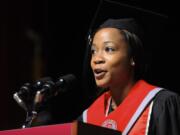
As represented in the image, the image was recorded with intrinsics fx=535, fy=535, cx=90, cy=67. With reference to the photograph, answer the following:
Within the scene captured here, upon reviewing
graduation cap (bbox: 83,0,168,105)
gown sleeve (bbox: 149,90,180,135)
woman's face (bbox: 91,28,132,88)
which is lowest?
gown sleeve (bbox: 149,90,180,135)

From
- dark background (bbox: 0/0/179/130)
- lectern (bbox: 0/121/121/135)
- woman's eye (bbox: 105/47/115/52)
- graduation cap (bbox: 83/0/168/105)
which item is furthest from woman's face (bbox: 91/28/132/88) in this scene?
dark background (bbox: 0/0/179/130)

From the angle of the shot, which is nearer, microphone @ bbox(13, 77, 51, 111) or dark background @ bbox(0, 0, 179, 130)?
microphone @ bbox(13, 77, 51, 111)

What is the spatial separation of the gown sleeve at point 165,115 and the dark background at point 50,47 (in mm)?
1133

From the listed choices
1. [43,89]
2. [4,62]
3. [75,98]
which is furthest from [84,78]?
[4,62]

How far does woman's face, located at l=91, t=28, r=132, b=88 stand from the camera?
2559 millimetres

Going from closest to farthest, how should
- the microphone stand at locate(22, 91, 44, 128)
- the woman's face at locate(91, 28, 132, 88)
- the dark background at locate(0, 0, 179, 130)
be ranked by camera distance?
the microphone stand at locate(22, 91, 44, 128) < the woman's face at locate(91, 28, 132, 88) < the dark background at locate(0, 0, 179, 130)

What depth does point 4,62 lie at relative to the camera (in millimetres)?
4598

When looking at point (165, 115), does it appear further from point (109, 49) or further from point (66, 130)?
point (66, 130)

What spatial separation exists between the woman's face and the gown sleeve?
215 millimetres

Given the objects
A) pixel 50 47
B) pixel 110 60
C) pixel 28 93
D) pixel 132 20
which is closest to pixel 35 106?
pixel 28 93

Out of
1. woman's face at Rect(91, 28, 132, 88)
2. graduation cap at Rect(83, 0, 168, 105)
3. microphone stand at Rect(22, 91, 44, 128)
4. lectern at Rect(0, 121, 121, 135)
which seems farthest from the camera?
graduation cap at Rect(83, 0, 168, 105)

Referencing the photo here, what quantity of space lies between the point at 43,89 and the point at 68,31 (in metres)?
1.99

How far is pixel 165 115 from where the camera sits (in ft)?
8.03

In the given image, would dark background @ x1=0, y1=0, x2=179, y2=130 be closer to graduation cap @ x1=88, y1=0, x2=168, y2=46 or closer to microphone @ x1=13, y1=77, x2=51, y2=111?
graduation cap @ x1=88, y1=0, x2=168, y2=46
